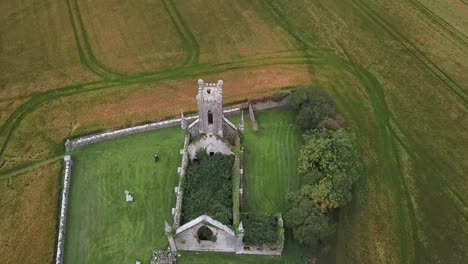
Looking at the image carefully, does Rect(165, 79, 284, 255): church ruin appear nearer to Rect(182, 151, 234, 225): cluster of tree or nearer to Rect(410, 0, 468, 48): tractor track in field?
Rect(182, 151, 234, 225): cluster of tree

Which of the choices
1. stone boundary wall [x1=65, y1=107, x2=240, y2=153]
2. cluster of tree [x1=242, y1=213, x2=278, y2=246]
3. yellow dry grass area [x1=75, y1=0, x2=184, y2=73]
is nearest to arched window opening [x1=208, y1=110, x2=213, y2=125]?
cluster of tree [x1=242, y1=213, x2=278, y2=246]

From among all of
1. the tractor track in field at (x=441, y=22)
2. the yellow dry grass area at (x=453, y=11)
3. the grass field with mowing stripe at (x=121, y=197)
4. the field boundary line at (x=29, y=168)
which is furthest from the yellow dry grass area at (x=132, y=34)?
the yellow dry grass area at (x=453, y=11)

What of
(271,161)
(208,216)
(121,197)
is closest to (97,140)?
(121,197)

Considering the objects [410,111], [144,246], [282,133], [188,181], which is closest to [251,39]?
[282,133]

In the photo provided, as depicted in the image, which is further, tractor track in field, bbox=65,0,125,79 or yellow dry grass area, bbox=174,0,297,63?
yellow dry grass area, bbox=174,0,297,63

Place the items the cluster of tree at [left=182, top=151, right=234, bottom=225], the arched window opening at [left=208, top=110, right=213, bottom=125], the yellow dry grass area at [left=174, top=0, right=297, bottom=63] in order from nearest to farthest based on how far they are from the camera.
Result: 1. the cluster of tree at [left=182, top=151, right=234, bottom=225]
2. the arched window opening at [left=208, top=110, right=213, bottom=125]
3. the yellow dry grass area at [left=174, top=0, right=297, bottom=63]

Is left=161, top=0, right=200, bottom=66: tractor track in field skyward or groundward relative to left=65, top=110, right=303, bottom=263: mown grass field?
skyward

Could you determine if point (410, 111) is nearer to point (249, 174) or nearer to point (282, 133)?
point (282, 133)
